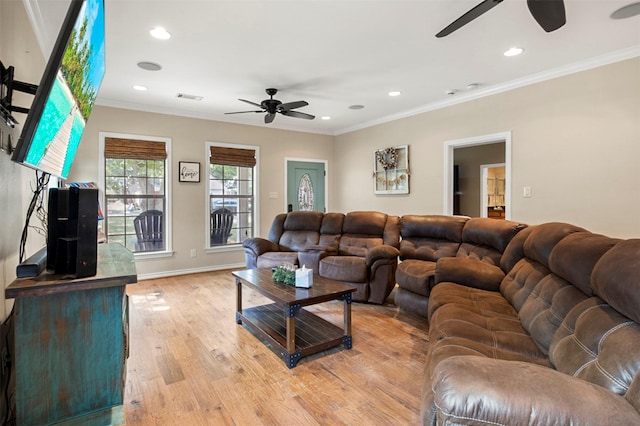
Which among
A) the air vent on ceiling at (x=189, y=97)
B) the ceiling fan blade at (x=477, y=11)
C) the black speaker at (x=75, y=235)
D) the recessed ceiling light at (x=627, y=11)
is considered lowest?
the black speaker at (x=75, y=235)

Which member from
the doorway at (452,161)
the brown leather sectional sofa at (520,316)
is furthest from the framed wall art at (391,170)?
the brown leather sectional sofa at (520,316)

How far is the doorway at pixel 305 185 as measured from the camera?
6543 mm

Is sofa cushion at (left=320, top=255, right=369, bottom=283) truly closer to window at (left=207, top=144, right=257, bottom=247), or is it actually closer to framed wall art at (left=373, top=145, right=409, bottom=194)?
framed wall art at (left=373, top=145, right=409, bottom=194)

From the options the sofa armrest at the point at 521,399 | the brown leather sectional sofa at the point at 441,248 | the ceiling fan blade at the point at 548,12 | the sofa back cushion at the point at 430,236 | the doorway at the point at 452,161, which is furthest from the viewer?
the doorway at the point at 452,161

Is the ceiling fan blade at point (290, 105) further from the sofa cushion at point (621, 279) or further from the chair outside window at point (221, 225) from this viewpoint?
the sofa cushion at point (621, 279)

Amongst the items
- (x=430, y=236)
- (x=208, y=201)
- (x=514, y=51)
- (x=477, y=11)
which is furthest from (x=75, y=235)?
(x=208, y=201)

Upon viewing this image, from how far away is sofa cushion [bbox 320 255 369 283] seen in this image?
12.3 ft

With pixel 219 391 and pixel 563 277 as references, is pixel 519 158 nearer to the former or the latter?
pixel 563 277

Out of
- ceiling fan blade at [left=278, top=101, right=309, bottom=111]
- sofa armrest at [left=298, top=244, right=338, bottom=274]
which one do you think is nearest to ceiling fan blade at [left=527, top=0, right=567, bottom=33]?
ceiling fan blade at [left=278, top=101, right=309, bottom=111]

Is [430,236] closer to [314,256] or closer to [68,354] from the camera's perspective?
[314,256]

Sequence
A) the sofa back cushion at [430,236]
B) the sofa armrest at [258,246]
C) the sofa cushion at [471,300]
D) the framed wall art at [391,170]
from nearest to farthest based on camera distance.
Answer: the sofa cushion at [471,300] → the sofa back cushion at [430,236] → the sofa armrest at [258,246] → the framed wall art at [391,170]

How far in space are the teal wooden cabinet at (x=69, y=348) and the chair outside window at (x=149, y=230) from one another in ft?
13.1

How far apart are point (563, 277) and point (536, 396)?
107 cm

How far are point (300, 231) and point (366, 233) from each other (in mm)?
1095
